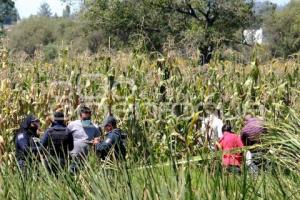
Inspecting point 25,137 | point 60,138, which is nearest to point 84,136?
point 60,138

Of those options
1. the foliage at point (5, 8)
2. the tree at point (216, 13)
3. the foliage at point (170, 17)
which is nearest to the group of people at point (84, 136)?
the tree at point (216, 13)

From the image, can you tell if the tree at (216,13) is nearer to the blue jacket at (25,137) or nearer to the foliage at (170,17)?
the foliage at (170,17)

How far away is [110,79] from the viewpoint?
1152 cm

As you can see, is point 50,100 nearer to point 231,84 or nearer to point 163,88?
point 163,88

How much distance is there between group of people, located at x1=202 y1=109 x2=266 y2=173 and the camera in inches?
A: 191

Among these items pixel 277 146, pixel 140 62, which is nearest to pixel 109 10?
pixel 140 62

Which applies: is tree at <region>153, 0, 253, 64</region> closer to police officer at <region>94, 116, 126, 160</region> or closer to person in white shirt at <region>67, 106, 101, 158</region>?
person in white shirt at <region>67, 106, 101, 158</region>

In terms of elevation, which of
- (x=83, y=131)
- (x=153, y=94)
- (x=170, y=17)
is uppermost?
(x=170, y=17)

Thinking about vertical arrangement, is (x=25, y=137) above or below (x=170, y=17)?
below

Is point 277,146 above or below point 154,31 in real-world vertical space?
below

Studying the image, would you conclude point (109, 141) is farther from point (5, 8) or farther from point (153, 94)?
point (5, 8)

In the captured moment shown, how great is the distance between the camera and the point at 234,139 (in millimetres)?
9023

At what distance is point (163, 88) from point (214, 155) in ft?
23.5

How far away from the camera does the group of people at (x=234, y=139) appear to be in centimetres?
484
